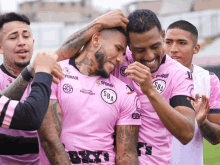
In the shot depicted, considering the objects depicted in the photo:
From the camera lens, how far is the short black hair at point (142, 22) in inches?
114

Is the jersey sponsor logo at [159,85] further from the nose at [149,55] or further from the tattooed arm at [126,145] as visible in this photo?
the tattooed arm at [126,145]

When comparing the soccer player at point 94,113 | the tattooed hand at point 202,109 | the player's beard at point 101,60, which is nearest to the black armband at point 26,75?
the soccer player at point 94,113

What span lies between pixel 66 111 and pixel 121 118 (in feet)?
1.70

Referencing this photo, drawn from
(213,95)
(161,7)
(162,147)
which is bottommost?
(162,147)

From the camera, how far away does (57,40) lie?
74.8ft

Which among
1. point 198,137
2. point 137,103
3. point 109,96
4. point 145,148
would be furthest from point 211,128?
point 109,96

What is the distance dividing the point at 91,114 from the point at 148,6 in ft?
96.5

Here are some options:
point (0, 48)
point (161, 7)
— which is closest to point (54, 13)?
point (161, 7)

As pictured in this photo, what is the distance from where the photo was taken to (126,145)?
268 centimetres

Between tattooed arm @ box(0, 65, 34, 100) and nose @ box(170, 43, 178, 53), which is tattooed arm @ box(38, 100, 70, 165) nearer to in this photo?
tattooed arm @ box(0, 65, 34, 100)

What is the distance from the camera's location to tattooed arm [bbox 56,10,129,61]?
2929 mm

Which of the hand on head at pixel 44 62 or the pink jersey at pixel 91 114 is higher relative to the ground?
the hand on head at pixel 44 62

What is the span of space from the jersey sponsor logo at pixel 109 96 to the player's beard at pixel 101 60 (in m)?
0.17

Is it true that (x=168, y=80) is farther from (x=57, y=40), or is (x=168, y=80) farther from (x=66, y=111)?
(x=57, y=40)
